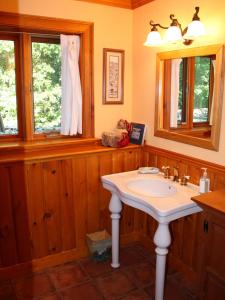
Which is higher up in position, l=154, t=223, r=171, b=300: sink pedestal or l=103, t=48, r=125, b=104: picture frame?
l=103, t=48, r=125, b=104: picture frame

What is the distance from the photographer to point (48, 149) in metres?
2.49

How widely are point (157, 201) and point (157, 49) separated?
1.32m

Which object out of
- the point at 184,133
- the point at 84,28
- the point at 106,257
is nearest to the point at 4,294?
the point at 106,257

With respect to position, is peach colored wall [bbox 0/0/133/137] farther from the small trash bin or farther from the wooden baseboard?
the wooden baseboard

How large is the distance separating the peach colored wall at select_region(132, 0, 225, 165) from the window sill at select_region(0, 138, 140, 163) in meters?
0.37

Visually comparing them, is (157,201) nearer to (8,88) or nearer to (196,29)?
(196,29)

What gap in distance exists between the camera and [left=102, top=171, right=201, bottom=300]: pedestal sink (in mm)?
1863

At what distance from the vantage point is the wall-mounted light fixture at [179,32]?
193cm

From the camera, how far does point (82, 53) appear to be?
257cm

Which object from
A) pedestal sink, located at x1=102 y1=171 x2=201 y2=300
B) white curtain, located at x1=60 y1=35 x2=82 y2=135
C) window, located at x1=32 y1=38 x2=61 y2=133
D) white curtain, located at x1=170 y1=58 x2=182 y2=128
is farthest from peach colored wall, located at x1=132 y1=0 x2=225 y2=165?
window, located at x1=32 y1=38 x2=61 y2=133

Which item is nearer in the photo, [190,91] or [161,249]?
[161,249]

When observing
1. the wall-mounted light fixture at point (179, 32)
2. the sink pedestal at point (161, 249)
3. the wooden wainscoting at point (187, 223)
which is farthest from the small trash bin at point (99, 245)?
the wall-mounted light fixture at point (179, 32)

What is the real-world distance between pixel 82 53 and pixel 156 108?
816mm

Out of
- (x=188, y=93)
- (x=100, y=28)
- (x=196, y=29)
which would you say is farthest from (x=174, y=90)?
(x=100, y=28)
